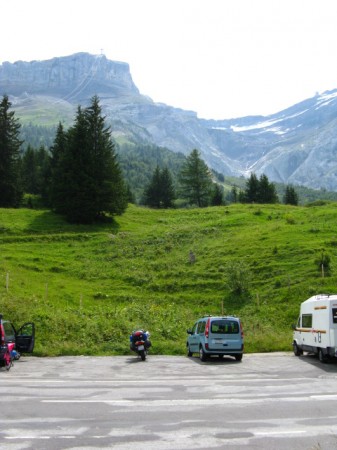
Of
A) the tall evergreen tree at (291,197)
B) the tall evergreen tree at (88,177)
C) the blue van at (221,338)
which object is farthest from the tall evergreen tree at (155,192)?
the blue van at (221,338)

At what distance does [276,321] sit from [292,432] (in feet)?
80.3

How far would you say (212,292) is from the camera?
4138 centimetres

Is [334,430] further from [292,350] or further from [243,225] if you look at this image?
[243,225]

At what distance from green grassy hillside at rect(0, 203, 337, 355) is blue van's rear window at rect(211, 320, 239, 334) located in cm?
392

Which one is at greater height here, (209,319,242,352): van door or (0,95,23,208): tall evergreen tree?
(0,95,23,208): tall evergreen tree

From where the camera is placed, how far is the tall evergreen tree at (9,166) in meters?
74.4

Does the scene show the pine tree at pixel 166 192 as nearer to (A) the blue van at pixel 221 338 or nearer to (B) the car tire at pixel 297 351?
(B) the car tire at pixel 297 351

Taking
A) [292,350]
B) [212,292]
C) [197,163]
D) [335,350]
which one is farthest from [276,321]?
[197,163]

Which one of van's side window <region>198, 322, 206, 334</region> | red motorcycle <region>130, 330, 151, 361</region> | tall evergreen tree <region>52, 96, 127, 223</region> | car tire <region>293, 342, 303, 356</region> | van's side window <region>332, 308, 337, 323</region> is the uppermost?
tall evergreen tree <region>52, 96, 127, 223</region>

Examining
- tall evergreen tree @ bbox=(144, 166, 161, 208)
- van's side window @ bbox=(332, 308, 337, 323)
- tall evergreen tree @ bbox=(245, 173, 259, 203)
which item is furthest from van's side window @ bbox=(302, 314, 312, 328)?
tall evergreen tree @ bbox=(144, 166, 161, 208)

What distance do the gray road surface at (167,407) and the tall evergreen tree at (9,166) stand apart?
5671 centimetres

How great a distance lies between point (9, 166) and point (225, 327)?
5939cm

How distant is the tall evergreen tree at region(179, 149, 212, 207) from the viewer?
337ft

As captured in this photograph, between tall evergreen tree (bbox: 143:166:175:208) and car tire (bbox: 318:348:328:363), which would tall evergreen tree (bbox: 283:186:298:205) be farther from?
car tire (bbox: 318:348:328:363)
